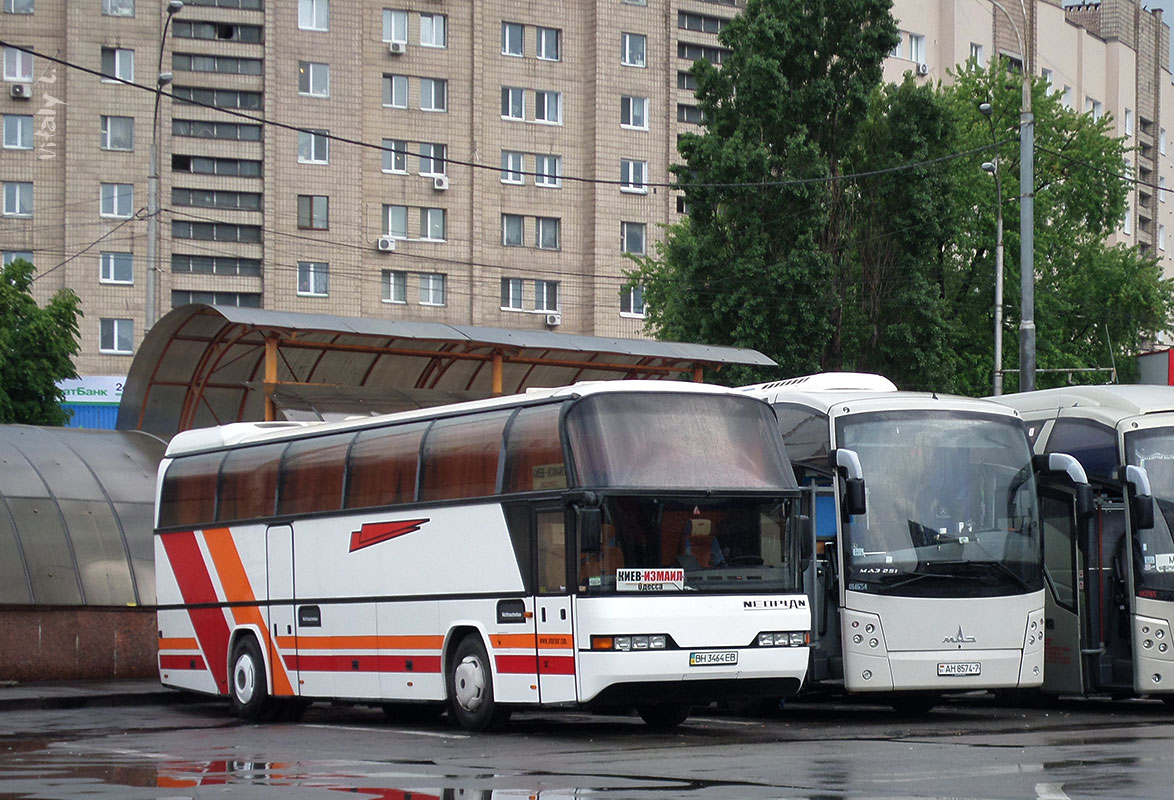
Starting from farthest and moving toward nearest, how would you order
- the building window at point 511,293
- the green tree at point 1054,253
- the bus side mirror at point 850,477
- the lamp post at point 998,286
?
1. the building window at point 511,293
2. the green tree at point 1054,253
3. the lamp post at point 998,286
4. the bus side mirror at point 850,477

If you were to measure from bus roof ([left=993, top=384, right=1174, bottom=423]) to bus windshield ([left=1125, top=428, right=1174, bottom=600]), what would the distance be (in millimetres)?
271

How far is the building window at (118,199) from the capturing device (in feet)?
191

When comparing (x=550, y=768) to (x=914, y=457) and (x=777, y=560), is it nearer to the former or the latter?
(x=777, y=560)

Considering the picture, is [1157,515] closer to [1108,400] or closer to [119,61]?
[1108,400]

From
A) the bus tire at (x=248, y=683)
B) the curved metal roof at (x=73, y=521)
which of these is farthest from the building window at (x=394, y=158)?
the bus tire at (x=248, y=683)

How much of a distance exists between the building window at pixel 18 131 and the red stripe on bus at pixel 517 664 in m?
46.7

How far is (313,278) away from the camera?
2345 inches

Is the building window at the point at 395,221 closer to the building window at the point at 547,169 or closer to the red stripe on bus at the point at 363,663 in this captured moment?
the building window at the point at 547,169

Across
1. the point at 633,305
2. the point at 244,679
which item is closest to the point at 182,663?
the point at 244,679

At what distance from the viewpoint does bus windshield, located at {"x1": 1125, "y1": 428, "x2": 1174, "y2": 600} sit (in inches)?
717

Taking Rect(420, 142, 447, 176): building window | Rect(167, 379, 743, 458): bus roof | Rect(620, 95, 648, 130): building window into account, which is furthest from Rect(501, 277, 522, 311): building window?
Rect(167, 379, 743, 458): bus roof

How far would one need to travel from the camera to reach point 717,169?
38094 millimetres

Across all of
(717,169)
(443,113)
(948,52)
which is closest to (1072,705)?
(717,169)

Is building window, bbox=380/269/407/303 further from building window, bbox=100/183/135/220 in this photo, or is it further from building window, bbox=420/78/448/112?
building window, bbox=100/183/135/220
